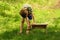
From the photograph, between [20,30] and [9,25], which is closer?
[20,30]

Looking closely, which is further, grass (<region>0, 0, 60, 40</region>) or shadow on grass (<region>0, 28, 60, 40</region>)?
grass (<region>0, 0, 60, 40</region>)

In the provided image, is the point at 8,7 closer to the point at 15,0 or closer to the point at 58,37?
the point at 15,0

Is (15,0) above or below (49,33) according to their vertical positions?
above

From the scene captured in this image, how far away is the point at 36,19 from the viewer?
15.7m

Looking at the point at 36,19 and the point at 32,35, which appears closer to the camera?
the point at 32,35

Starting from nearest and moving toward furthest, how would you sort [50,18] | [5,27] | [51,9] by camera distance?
[5,27] → [50,18] → [51,9]

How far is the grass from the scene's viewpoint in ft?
39.5

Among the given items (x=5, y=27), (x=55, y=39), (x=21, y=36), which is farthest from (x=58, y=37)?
(x=5, y=27)

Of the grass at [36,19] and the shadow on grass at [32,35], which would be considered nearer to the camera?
the shadow on grass at [32,35]

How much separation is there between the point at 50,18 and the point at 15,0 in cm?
462

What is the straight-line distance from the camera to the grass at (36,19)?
474 inches

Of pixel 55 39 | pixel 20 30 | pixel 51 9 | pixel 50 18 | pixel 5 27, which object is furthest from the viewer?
pixel 51 9

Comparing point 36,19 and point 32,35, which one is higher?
point 36,19

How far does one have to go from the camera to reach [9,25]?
1430cm
